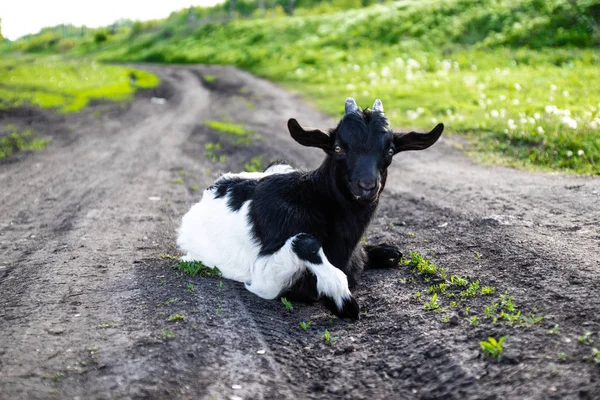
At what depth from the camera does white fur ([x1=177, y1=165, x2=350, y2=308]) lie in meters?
5.18

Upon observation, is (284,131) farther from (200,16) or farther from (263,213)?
(200,16)

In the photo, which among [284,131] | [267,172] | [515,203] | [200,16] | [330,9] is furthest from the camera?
[200,16]

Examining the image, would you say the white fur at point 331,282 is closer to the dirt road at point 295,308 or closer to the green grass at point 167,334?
the dirt road at point 295,308

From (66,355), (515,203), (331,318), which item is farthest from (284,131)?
(66,355)

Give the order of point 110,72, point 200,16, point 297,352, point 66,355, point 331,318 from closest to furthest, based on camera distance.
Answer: point 66,355
point 297,352
point 331,318
point 110,72
point 200,16

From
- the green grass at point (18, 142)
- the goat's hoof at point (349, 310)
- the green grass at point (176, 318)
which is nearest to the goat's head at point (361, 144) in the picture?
the goat's hoof at point (349, 310)

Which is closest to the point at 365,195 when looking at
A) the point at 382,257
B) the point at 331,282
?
the point at 331,282

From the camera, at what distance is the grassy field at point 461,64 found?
42.9ft

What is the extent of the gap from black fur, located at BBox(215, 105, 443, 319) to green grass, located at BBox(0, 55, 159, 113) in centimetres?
1612

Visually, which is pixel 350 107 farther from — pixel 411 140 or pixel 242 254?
pixel 242 254

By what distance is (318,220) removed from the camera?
5.62m

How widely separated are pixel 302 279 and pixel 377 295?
851 millimetres

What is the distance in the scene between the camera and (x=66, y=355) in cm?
415

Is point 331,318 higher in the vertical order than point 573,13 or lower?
Result: lower
